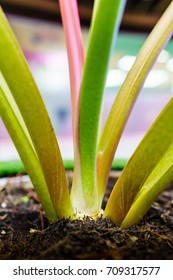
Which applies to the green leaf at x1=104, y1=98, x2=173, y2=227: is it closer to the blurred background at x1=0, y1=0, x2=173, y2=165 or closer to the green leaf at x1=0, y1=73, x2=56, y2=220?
the green leaf at x1=0, y1=73, x2=56, y2=220

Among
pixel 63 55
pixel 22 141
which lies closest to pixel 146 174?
pixel 22 141

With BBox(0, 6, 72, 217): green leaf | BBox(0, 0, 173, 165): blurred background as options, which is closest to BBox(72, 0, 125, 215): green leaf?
BBox(0, 6, 72, 217): green leaf

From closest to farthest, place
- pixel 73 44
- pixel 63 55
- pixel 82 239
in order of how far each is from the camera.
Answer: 1. pixel 82 239
2. pixel 73 44
3. pixel 63 55

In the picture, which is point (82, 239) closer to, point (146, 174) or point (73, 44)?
point (146, 174)

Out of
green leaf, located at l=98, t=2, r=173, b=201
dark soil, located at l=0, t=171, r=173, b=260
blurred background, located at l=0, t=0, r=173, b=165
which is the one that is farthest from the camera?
blurred background, located at l=0, t=0, r=173, b=165

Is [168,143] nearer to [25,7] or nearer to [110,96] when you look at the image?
[110,96]
